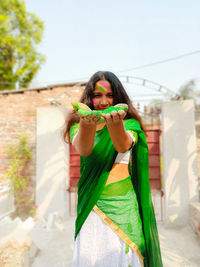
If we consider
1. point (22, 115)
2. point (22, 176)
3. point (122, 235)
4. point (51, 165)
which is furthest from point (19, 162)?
point (122, 235)

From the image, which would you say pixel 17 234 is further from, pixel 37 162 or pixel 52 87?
pixel 52 87

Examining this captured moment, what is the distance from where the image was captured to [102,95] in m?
1.16

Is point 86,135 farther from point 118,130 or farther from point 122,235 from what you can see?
point 122,235

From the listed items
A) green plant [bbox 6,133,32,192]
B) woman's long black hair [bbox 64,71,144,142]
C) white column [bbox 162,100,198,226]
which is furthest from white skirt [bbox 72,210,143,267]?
green plant [bbox 6,133,32,192]

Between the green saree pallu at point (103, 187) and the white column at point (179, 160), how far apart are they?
2728mm

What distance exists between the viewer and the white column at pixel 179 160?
3641 millimetres

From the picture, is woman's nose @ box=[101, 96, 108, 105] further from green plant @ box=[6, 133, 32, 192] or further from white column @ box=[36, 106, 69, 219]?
green plant @ box=[6, 133, 32, 192]

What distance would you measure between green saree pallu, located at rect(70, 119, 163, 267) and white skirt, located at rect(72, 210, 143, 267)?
1.5 inches

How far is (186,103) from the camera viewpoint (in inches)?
150

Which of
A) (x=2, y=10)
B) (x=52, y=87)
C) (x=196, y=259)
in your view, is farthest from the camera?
(x=2, y=10)

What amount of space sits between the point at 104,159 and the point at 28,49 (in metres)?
13.3

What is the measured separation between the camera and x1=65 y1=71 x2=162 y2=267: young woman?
95 centimetres

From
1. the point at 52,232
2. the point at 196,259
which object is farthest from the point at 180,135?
the point at 52,232

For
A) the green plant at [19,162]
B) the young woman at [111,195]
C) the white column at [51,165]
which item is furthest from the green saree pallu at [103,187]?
the green plant at [19,162]
